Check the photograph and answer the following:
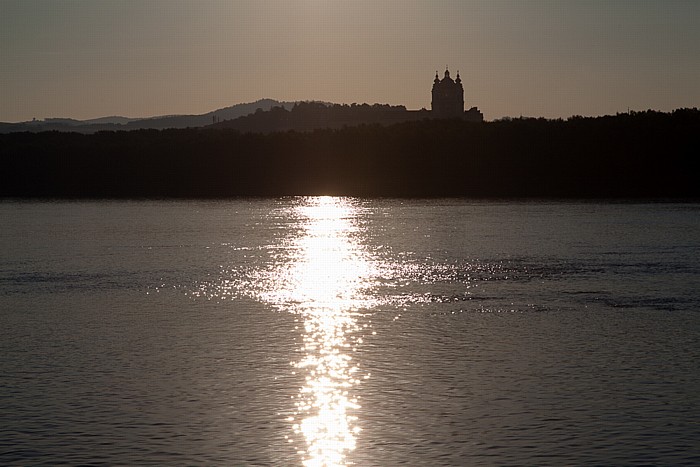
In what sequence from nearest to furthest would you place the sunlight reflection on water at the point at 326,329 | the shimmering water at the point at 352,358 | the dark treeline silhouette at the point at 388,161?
the shimmering water at the point at 352,358
the sunlight reflection on water at the point at 326,329
the dark treeline silhouette at the point at 388,161

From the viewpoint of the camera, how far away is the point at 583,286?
36.1 meters

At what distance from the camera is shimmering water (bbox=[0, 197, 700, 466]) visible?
15859 mm

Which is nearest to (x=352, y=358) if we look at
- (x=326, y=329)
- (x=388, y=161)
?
(x=326, y=329)

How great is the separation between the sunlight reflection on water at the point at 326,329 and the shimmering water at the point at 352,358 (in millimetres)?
70

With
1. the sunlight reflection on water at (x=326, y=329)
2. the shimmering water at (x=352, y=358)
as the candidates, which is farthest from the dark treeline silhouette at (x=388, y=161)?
the shimmering water at (x=352, y=358)

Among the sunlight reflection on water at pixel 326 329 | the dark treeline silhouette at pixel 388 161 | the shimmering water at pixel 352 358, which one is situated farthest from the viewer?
the dark treeline silhouette at pixel 388 161

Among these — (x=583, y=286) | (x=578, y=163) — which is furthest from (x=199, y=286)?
(x=578, y=163)

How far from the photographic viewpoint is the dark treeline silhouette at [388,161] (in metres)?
137

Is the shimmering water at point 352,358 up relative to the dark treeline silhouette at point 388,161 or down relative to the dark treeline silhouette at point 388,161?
down

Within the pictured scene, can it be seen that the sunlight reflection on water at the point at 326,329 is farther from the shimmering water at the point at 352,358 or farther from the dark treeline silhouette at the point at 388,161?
the dark treeline silhouette at the point at 388,161

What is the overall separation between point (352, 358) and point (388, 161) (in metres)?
130

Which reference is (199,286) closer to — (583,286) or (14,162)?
(583,286)

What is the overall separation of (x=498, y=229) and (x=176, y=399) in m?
51.6

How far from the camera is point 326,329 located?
89.1ft
